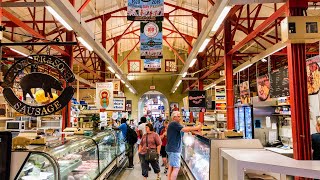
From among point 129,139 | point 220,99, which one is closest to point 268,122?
point 220,99

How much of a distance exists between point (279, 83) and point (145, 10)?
13.8 feet

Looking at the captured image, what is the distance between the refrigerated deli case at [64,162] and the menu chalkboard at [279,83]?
4.97m

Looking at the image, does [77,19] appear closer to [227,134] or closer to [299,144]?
[227,134]

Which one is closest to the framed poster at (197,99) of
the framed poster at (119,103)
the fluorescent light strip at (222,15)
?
the framed poster at (119,103)

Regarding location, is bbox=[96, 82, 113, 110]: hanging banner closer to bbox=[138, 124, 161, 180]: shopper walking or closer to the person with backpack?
the person with backpack

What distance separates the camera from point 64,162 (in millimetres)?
4660

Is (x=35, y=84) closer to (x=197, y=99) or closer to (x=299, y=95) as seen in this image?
(x=299, y=95)

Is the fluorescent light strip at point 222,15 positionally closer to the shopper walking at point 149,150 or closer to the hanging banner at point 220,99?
the shopper walking at point 149,150

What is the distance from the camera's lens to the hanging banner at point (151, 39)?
10344 millimetres

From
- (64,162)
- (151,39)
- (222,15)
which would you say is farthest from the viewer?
(151,39)

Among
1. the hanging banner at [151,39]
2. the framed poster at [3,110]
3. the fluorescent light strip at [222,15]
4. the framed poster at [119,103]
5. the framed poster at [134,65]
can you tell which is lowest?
the framed poster at [3,110]

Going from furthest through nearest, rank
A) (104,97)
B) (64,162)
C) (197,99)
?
(197,99)
(104,97)
(64,162)

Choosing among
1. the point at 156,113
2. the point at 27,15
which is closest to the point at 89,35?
the point at 27,15

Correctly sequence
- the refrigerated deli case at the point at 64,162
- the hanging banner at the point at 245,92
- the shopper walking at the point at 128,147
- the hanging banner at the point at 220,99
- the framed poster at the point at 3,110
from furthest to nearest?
1. the hanging banner at the point at 220,99
2. the framed poster at the point at 3,110
3. the hanging banner at the point at 245,92
4. the shopper walking at the point at 128,147
5. the refrigerated deli case at the point at 64,162
